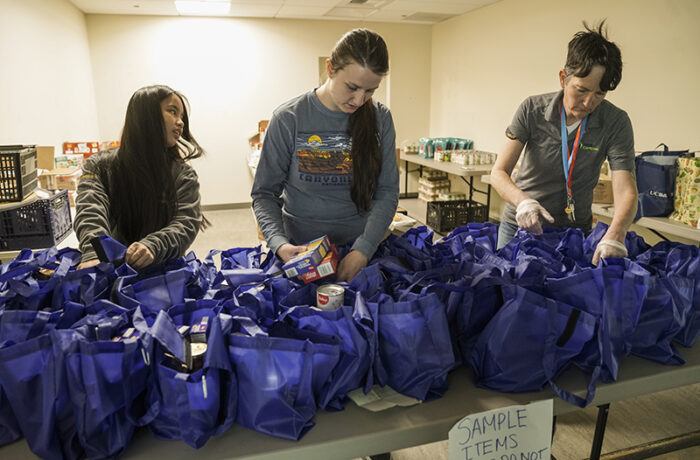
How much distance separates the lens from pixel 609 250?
1425 mm

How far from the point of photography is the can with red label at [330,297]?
42.9 inches

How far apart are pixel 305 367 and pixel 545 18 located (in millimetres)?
5086

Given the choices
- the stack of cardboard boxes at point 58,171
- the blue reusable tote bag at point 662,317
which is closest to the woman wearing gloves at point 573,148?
the blue reusable tote bag at point 662,317

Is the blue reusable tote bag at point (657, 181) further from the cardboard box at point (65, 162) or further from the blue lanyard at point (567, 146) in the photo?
the cardboard box at point (65, 162)

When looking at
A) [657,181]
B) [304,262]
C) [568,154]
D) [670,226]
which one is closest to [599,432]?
[568,154]

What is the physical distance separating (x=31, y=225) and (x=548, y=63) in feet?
15.9

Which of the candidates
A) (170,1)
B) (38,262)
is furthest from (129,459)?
(170,1)

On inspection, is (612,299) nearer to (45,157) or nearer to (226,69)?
(45,157)

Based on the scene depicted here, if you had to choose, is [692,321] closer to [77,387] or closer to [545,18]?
[77,387]

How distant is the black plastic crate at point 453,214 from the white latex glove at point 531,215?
3.68 m

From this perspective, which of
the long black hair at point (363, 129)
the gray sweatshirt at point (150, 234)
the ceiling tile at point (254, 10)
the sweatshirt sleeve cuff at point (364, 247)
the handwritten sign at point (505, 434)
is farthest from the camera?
the ceiling tile at point (254, 10)

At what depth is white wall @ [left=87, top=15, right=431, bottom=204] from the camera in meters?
6.32

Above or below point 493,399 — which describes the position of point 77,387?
above

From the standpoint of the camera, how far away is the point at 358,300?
3.43ft
